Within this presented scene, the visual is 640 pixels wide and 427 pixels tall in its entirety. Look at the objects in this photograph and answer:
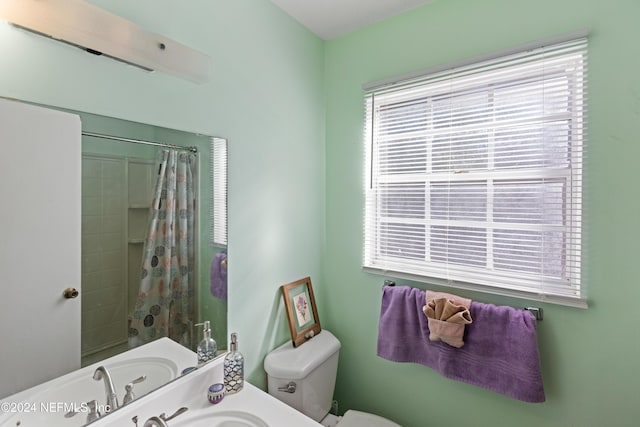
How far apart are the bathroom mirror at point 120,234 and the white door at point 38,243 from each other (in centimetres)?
2

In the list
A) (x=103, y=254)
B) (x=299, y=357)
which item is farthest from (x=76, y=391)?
(x=299, y=357)

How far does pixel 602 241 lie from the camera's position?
3.54ft

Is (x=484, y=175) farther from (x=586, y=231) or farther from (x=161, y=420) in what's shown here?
(x=161, y=420)

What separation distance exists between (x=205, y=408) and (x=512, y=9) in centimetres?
195

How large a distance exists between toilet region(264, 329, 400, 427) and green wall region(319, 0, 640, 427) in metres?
0.20

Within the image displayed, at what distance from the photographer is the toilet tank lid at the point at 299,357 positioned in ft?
4.40

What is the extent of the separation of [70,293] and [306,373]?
971 mm

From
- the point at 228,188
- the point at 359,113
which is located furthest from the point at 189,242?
the point at 359,113

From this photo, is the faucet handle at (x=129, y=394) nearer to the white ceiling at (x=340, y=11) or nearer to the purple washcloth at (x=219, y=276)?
the purple washcloth at (x=219, y=276)

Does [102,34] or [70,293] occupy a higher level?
[102,34]

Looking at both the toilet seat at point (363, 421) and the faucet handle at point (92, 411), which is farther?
the toilet seat at point (363, 421)

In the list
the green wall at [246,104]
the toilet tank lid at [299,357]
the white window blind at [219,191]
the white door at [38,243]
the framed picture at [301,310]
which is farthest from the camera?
the framed picture at [301,310]

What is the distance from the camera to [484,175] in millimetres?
1298

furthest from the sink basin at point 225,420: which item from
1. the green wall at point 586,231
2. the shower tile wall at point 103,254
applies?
the green wall at point 586,231
